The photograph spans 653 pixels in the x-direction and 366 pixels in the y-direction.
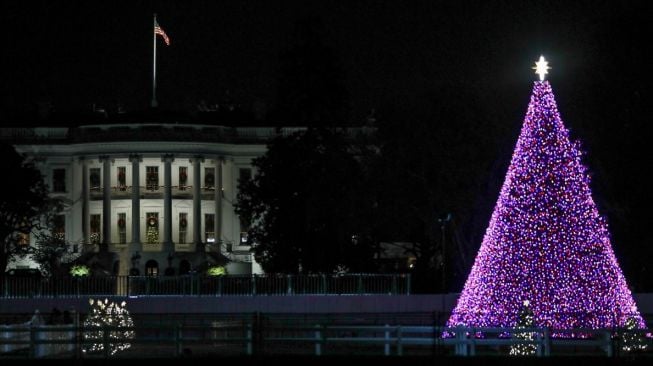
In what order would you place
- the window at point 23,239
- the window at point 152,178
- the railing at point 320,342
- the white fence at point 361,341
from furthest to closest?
the window at point 152,178 → the window at point 23,239 → the white fence at point 361,341 → the railing at point 320,342

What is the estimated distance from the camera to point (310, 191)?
9144 cm

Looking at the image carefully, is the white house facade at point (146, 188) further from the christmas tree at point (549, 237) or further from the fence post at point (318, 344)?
the fence post at point (318, 344)

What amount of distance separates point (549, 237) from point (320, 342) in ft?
24.5

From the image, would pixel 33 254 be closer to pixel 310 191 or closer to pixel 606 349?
pixel 310 191

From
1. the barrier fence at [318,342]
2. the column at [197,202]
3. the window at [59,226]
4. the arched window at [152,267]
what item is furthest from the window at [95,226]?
the barrier fence at [318,342]

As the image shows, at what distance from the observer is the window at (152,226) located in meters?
117

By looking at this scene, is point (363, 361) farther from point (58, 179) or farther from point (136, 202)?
point (58, 179)

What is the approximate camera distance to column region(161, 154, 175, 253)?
115m

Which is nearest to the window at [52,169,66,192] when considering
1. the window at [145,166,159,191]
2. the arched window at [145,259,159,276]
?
the window at [145,166,159,191]

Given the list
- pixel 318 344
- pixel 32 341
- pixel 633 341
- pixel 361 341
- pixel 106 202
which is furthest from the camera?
pixel 106 202

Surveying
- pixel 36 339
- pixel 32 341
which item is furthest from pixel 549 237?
pixel 32 341

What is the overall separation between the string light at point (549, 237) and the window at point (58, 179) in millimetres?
76864

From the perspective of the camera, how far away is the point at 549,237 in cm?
4941

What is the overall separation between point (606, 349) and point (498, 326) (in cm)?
474
